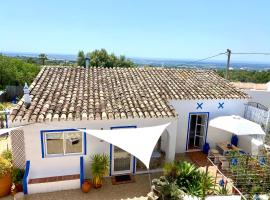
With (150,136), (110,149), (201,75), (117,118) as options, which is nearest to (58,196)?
(110,149)

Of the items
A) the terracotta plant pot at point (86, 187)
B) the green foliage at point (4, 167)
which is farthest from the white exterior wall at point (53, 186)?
the green foliage at point (4, 167)

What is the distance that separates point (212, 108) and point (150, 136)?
28.1ft

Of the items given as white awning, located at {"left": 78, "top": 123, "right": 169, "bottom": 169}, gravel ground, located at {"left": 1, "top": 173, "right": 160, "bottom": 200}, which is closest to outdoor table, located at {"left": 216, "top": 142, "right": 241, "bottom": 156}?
gravel ground, located at {"left": 1, "top": 173, "right": 160, "bottom": 200}

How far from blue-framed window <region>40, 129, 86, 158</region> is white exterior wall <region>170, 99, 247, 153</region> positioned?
701 cm

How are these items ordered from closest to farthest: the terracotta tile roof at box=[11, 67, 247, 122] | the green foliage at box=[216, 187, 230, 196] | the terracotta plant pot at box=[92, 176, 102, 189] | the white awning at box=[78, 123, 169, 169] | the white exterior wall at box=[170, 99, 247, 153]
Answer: the white awning at box=[78, 123, 169, 169] < the green foliage at box=[216, 187, 230, 196] < the terracotta tile roof at box=[11, 67, 247, 122] < the terracotta plant pot at box=[92, 176, 102, 189] < the white exterior wall at box=[170, 99, 247, 153]

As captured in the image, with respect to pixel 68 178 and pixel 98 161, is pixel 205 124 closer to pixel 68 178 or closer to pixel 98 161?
pixel 98 161

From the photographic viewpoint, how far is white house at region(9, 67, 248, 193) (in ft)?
44.6

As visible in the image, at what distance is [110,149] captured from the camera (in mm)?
14945

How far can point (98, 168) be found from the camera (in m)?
13.8

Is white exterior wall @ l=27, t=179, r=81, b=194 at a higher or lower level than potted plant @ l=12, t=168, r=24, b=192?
lower

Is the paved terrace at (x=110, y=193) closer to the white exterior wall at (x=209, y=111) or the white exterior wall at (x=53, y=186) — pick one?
the white exterior wall at (x=53, y=186)

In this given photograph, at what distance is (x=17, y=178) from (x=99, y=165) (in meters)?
4.67

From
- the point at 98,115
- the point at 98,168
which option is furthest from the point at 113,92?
the point at 98,168

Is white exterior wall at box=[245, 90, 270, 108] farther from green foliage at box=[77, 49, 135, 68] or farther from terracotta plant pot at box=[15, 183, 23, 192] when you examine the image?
green foliage at box=[77, 49, 135, 68]
